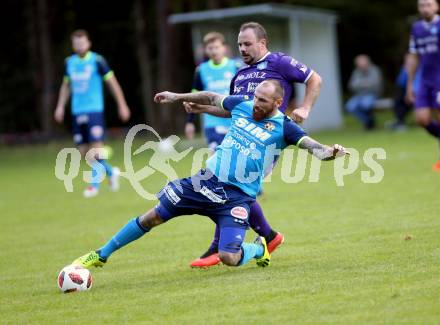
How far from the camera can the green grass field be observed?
246 inches

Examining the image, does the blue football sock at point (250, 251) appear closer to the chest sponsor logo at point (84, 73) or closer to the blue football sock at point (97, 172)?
the blue football sock at point (97, 172)

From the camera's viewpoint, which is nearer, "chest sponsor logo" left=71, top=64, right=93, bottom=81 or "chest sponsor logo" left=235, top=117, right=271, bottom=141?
"chest sponsor logo" left=235, top=117, right=271, bottom=141

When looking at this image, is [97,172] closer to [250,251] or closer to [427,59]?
[427,59]

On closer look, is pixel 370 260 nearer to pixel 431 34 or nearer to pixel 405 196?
pixel 405 196

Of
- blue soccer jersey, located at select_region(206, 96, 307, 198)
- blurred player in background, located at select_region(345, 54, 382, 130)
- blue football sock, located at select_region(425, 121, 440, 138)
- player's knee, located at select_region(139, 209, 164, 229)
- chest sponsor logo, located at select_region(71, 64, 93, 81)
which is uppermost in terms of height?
blue soccer jersey, located at select_region(206, 96, 307, 198)

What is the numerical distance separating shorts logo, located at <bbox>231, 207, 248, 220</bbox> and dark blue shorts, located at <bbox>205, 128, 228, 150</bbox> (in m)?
5.24

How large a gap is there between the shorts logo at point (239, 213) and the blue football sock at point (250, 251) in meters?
0.23

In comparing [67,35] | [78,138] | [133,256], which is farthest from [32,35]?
[133,256]

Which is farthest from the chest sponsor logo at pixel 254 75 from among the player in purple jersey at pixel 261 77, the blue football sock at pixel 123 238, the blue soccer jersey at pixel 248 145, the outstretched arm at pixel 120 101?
the outstretched arm at pixel 120 101

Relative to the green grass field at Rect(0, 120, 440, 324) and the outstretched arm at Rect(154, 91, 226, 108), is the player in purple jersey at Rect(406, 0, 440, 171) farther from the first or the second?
the outstretched arm at Rect(154, 91, 226, 108)

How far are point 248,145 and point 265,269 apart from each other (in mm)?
1062

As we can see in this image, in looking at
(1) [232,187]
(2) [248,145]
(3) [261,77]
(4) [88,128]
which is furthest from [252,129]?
(4) [88,128]

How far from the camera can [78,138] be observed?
15406mm

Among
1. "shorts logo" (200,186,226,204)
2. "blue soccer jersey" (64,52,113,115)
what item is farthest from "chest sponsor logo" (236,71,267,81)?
"blue soccer jersey" (64,52,113,115)
